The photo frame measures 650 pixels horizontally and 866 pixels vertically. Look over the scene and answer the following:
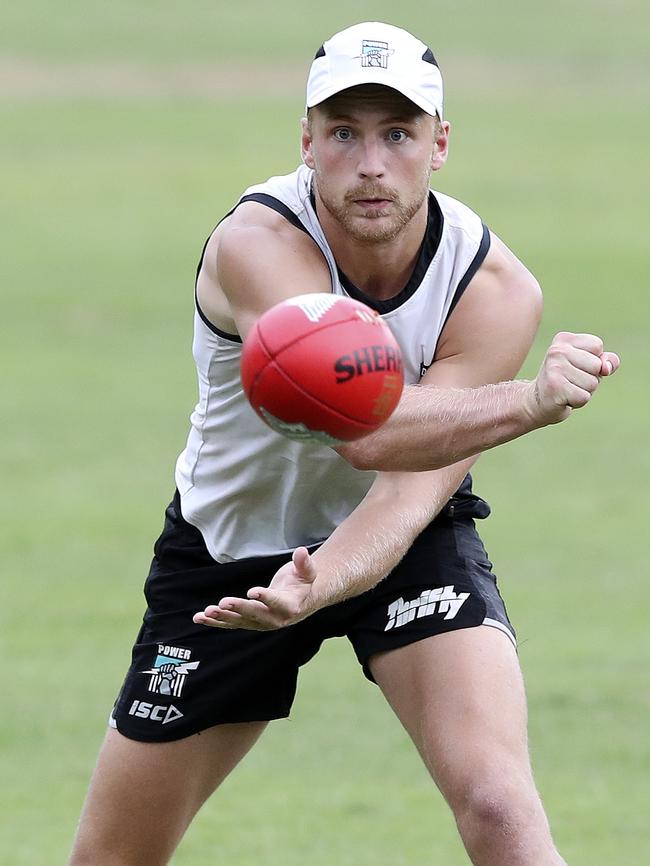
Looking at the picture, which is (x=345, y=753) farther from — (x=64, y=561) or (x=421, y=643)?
(x=64, y=561)

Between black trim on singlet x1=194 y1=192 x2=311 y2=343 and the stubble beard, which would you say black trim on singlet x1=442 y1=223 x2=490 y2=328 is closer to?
the stubble beard

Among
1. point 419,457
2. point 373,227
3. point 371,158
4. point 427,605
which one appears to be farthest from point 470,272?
point 427,605

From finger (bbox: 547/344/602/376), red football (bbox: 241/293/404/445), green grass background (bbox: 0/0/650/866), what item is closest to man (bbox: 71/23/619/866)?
finger (bbox: 547/344/602/376)

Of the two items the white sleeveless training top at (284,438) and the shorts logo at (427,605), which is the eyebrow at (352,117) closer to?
the white sleeveless training top at (284,438)

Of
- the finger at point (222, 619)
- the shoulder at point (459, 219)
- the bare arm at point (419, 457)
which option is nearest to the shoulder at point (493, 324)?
the bare arm at point (419, 457)

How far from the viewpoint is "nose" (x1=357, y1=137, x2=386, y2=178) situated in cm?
547

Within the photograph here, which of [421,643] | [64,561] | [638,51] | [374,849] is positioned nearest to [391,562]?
[421,643]

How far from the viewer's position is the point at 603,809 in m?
8.05

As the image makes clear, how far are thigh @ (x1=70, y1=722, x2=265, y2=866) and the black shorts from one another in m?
0.06

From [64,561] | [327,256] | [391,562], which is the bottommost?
[64,561]

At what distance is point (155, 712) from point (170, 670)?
139 mm

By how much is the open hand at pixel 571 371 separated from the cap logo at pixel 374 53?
3.24 feet

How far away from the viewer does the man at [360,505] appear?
5285 millimetres

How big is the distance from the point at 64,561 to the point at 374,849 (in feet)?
19.4
